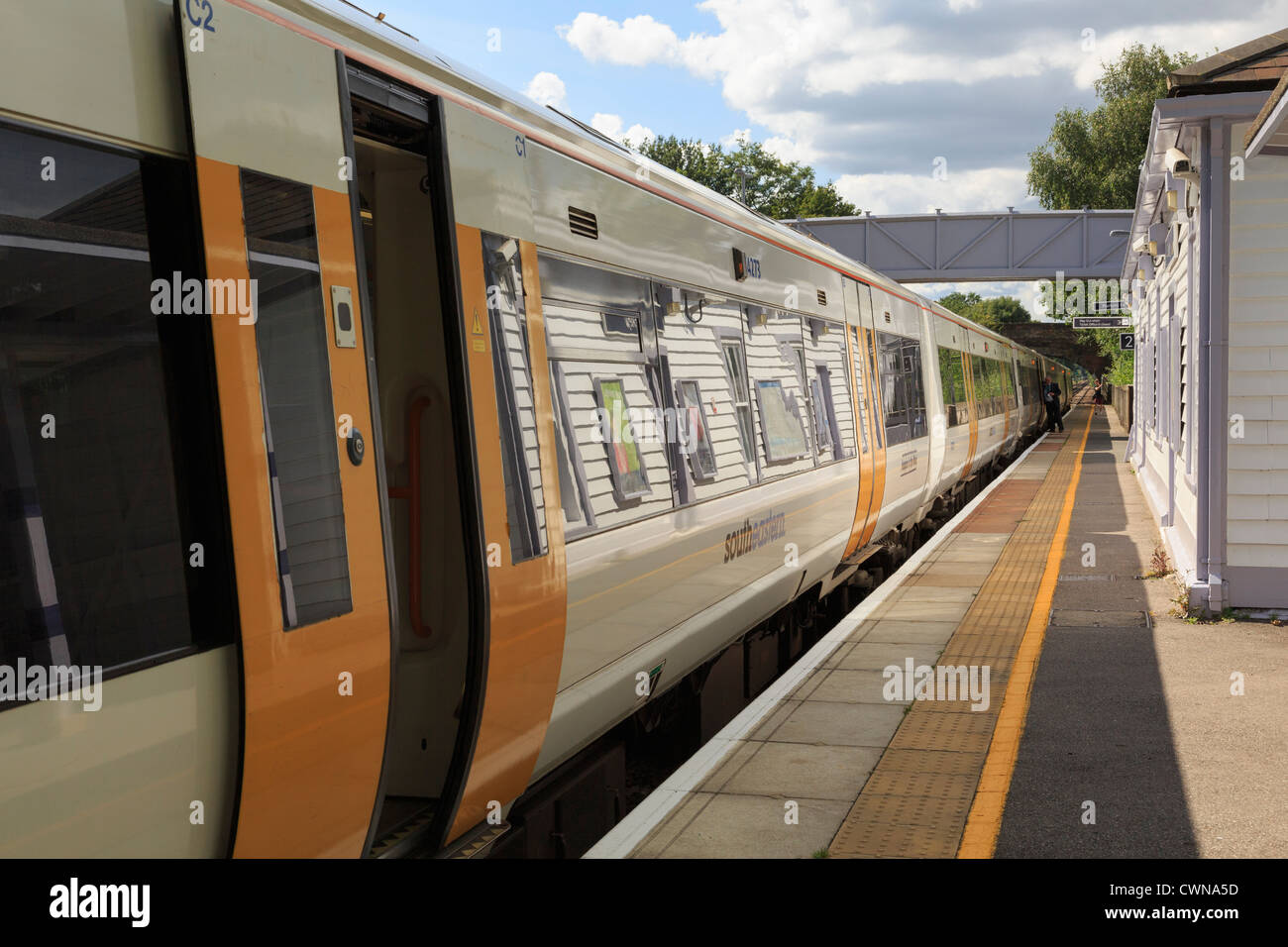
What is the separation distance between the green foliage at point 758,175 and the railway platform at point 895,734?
74.4 metres

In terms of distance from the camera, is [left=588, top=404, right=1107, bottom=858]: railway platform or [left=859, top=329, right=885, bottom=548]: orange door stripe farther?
[left=859, top=329, right=885, bottom=548]: orange door stripe

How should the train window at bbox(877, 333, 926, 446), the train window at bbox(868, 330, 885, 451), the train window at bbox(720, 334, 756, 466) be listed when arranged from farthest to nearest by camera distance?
the train window at bbox(877, 333, 926, 446), the train window at bbox(868, 330, 885, 451), the train window at bbox(720, 334, 756, 466)

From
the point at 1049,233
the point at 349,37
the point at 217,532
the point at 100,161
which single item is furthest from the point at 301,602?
the point at 1049,233

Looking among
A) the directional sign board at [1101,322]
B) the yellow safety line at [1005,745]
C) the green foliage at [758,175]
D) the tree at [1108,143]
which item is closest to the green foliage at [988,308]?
the green foliage at [758,175]

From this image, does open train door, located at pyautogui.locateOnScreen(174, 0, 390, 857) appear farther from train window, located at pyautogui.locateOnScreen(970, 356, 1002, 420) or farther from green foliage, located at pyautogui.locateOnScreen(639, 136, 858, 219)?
green foliage, located at pyautogui.locateOnScreen(639, 136, 858, 219)

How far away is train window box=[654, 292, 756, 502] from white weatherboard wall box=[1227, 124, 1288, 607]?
13.3ft

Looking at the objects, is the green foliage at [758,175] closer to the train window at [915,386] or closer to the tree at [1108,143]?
the tree at [1108,143]

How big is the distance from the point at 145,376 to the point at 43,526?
43 cm

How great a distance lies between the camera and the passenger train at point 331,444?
2363mm

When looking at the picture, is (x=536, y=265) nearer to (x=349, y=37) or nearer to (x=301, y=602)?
(x=349, y=37)

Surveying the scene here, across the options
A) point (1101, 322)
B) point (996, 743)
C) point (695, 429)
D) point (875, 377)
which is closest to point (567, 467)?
point (695, 429)

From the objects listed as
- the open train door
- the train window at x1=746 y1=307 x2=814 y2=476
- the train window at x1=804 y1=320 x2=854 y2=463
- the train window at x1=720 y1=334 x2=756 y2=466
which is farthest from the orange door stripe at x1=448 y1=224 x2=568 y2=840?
the train window at x1=804 y1=320 x2=854 y2=463

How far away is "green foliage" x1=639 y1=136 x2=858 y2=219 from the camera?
82.2 metres

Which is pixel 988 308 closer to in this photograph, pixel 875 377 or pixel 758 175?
pixel 758 175
